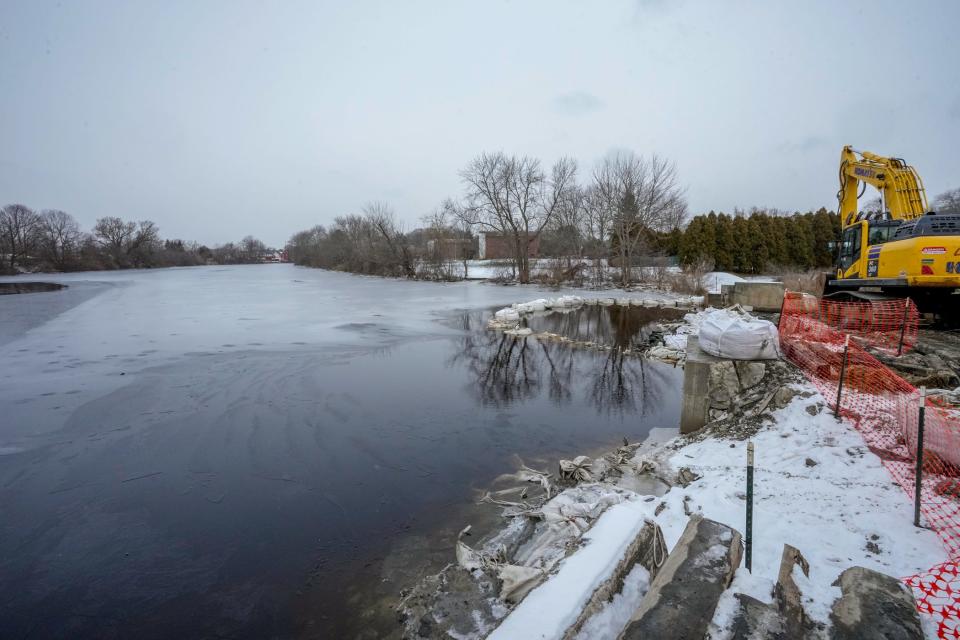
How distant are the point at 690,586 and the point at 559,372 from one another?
309 inches

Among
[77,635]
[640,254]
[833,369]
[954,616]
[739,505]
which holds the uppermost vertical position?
[640,254]

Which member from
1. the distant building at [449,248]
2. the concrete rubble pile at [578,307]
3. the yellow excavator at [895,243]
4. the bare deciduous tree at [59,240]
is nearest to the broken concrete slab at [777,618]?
the concrete rubble pile at [578,307]

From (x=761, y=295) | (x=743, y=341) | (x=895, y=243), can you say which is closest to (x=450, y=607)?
(x=743, y=341)

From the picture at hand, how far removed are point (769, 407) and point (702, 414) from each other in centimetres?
85

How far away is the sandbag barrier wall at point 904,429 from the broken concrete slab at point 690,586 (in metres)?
0.95

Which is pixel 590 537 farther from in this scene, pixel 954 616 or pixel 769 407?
pixel 769 407

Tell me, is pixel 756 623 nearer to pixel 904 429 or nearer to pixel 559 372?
pixel 904 429

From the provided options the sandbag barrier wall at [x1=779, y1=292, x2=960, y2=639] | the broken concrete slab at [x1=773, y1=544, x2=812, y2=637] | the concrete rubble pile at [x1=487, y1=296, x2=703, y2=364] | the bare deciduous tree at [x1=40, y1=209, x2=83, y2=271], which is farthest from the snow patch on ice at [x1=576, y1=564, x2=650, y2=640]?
the bare deciduous tree at [x1=40, y1=209, x2=83, y2=271]

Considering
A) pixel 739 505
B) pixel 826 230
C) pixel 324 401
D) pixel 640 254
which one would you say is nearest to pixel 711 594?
pixel 739 505

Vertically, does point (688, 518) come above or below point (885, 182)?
below

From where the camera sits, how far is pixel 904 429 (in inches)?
172

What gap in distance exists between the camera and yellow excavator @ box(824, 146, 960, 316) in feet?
29.0

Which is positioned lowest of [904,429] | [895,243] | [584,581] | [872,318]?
[584,581]

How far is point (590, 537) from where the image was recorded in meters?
3.35
